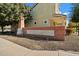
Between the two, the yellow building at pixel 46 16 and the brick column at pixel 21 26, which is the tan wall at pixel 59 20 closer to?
the yellow building at pixel 46 16

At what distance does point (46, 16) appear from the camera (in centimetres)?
1420

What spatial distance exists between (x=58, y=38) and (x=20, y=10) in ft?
19.6

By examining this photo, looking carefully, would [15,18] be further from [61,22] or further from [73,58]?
[73,58]

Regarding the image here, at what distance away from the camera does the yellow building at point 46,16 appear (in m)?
13.1

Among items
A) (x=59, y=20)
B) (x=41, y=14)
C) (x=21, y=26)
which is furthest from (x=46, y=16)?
(x=21, y=26)

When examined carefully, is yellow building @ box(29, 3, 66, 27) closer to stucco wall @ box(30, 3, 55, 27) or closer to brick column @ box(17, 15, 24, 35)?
stucco wall @ box(30, 3, 55, 27)

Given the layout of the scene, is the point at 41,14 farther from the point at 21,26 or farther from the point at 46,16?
the point at 21,26

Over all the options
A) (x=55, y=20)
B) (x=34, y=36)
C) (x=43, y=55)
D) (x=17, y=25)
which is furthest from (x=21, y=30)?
(x=43, y=55)

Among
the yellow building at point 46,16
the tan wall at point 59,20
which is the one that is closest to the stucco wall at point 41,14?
the yellow building at point 46,16

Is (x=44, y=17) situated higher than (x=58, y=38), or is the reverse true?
(x=44, y=17)

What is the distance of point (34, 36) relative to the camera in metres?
14.5

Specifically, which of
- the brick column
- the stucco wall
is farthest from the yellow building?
the brick column

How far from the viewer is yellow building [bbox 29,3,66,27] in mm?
13076

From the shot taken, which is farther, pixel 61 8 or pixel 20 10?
pixel 20 10
